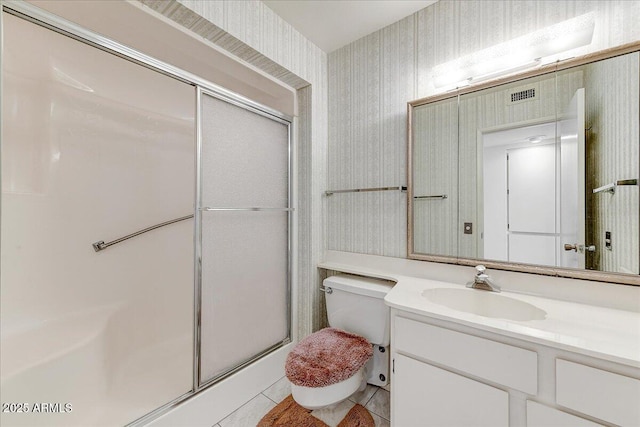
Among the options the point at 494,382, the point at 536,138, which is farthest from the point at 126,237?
the point at 536,138

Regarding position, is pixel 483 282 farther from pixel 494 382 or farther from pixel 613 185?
pixel 613 185

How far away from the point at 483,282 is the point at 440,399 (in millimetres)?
596

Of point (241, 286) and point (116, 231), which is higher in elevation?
point (116, 231)

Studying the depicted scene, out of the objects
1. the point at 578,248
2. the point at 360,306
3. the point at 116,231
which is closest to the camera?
the point at 578,248

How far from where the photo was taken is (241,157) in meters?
1.69

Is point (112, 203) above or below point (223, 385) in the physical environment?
above

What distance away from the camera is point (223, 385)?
149 centimetres

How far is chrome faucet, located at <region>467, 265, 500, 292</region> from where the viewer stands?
1.29 m

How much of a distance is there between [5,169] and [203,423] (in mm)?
1456

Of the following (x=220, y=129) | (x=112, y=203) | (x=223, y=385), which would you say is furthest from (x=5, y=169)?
(x=223, y=385)

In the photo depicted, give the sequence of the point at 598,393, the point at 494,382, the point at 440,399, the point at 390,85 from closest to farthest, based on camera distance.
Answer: the point at 598,393 < the point at 494,382 < the point at 440,399 < the point at 390,85

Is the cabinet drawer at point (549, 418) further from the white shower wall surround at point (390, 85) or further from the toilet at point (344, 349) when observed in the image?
the white shower wall surround at point (390, 85)

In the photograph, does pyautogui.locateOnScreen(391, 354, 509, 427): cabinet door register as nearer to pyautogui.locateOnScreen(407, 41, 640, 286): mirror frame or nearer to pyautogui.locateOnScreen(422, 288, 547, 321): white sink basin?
pyautogui.locateOnScreen(422, 288, 547, 321): white sink basin

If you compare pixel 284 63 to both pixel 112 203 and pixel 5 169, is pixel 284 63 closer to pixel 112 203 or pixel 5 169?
pixel 112 203
